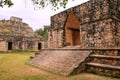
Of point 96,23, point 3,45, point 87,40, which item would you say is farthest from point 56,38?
point 3,45

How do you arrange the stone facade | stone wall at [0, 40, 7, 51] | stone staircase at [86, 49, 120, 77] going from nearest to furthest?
stone staircase at [86, 49, 120, 77], the stone facade, stone wall at [0, 40, 7, 51]

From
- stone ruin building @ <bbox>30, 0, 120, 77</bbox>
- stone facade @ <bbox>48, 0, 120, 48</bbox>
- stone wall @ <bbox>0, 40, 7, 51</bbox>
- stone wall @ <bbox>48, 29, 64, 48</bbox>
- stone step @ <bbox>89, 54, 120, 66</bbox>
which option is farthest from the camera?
stone wall @ <bbox>0, 40, 7, 51</bbox>

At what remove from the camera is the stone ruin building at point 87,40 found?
602 centimetres

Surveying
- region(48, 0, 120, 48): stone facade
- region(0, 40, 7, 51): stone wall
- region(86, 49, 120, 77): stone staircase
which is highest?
region(48, 0, 120, 48): stone facade

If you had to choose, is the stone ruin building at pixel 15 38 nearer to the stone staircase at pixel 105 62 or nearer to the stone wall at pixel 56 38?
the stone wall at pixel 56 38

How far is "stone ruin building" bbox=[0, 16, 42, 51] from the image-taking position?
22561mm

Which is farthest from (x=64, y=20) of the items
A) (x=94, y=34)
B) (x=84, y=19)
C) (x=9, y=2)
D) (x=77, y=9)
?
(x=9, y=2)

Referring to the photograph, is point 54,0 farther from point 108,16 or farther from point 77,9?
point 77,9

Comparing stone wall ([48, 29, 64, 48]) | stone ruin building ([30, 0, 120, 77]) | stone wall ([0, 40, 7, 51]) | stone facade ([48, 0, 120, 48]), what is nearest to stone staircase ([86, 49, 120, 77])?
stone ruin building ([30, 0, 120, 77])

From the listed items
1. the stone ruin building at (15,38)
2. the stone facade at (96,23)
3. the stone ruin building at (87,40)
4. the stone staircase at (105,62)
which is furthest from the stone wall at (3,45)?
the stone staircase at (105,62)

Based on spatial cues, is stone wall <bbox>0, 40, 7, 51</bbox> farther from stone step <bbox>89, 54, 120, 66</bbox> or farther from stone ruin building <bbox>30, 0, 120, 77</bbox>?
stone step <bbox>89, 54, 120, 66</bbox>

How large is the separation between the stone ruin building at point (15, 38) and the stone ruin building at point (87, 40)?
12.1 metres

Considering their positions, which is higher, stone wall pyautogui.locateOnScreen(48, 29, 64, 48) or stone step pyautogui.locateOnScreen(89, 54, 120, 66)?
stone wall pyautogui.locateOnScreen(48, 29, 64, 48)

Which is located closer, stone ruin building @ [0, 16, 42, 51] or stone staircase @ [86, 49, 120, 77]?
stone staircase @ [86, 49, 120, 77]
